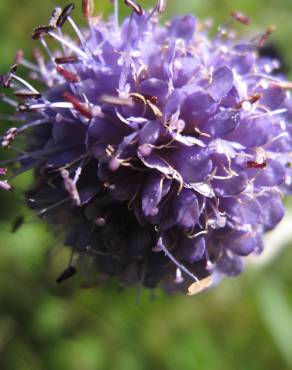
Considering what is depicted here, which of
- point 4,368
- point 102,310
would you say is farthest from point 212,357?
point 4,368

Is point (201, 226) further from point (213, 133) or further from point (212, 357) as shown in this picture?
point (212, 357)

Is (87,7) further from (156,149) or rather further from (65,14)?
(156,149)

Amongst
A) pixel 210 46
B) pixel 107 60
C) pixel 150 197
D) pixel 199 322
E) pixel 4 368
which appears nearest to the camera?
pixel 150 197

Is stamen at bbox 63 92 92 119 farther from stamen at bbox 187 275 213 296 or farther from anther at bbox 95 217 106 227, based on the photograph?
stamen at bbox 187 275 213 296

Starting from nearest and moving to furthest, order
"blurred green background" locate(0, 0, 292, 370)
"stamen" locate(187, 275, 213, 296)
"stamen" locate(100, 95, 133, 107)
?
"stamen" locate(100, 95, 133, 107) → "stamen" locate(187, 275, 213, 296) → "blurred green background" locate(0, 0, 292, 370)

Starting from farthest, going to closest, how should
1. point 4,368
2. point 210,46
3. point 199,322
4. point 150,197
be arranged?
point 199,322
point 4,368
point 210,46
point 150,197

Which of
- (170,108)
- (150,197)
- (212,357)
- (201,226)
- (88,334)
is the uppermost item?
(170,108)

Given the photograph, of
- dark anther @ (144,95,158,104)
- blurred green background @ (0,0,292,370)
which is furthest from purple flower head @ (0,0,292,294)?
blurred green background @ (0,0,292,370)

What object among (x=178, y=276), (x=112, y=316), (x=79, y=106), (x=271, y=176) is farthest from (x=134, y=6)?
(x=112, y=316)
